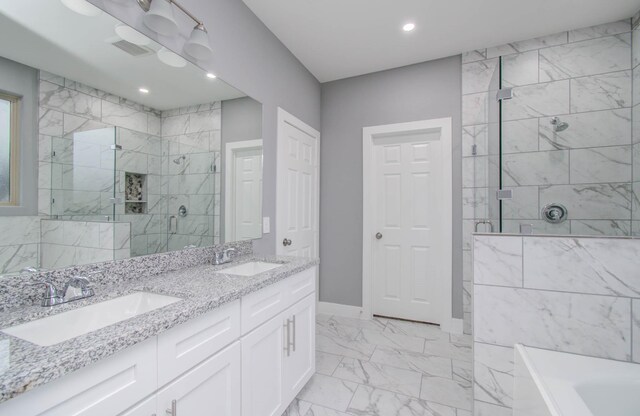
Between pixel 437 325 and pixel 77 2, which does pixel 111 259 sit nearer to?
pixel 77 2

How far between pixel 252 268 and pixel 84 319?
0.96m

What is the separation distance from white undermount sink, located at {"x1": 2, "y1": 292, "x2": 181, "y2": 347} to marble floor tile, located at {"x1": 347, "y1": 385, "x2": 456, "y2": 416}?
4.39ft

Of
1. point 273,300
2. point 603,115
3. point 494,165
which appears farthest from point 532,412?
point 603,115

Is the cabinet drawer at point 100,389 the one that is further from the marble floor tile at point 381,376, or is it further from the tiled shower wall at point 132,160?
the marble floor tile at point 381,376

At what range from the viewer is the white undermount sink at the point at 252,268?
173cm

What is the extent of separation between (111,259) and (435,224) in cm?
269

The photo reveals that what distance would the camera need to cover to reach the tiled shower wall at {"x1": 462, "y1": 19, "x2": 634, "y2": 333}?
5.34 ft

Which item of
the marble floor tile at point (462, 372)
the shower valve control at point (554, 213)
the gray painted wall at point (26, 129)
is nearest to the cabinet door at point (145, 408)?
the gray painted wall at point (26, 129)

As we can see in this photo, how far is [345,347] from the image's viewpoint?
2.46 metres

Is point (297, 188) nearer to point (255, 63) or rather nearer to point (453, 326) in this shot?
point (255, 63)

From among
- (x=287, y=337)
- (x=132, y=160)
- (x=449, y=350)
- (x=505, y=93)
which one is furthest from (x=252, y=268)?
(x=505, y=93)

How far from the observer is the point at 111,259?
4.07ft

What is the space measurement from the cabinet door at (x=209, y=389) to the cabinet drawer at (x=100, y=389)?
0.09 metres

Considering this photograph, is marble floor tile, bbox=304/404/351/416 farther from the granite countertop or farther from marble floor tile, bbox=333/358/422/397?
the granite countertop
